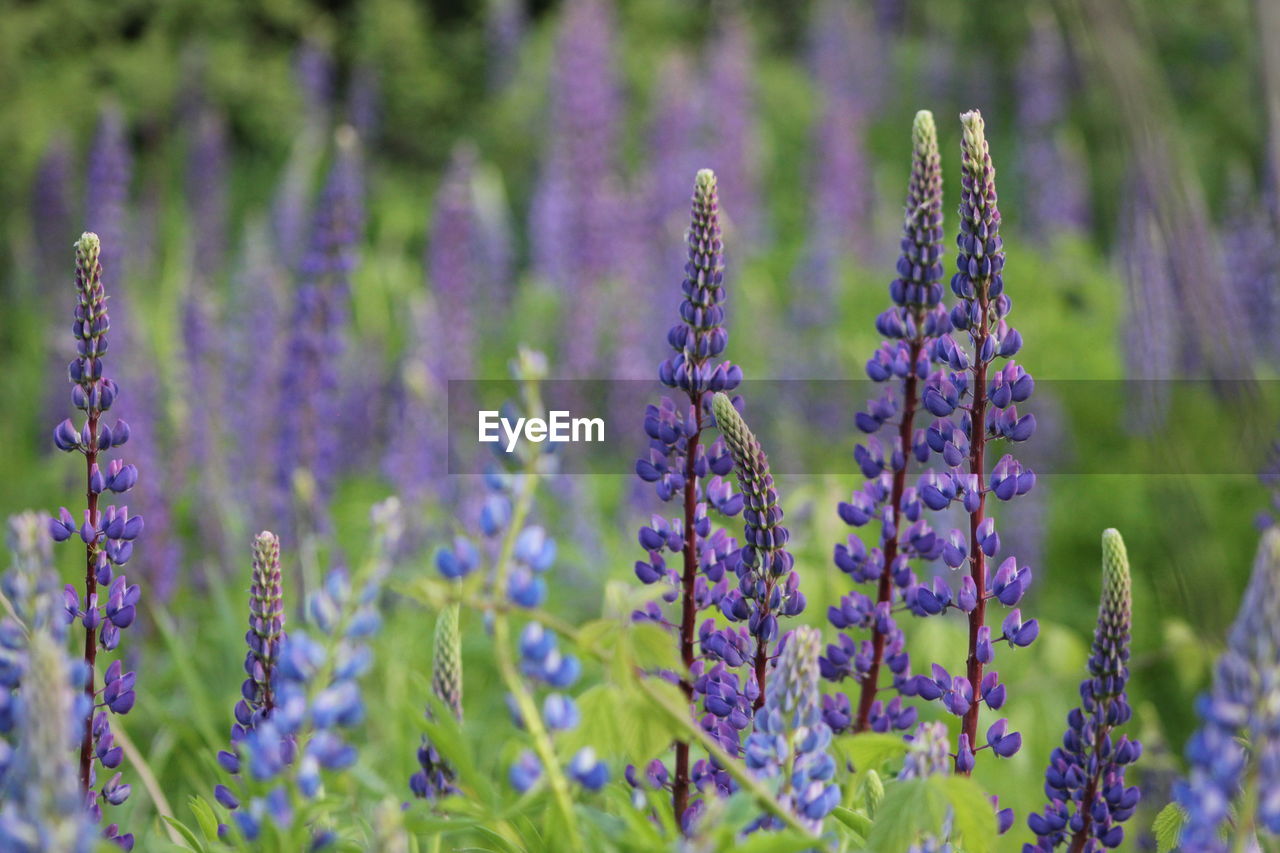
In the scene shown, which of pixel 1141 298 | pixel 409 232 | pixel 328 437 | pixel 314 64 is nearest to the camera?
pixel 1141 298

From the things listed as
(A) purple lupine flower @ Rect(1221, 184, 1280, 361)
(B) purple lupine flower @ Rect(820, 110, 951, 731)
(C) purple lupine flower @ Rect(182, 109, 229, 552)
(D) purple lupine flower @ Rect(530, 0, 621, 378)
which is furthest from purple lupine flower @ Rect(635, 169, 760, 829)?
(D) purple lupine flower @ Rect(530, 0, 621, 378)

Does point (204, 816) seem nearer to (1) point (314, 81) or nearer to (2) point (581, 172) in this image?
(2) point (581, 172)

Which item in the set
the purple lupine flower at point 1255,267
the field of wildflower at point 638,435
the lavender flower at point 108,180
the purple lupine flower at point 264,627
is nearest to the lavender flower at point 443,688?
the field of wildflower at point 638,435

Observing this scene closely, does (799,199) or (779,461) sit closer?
(779,461)

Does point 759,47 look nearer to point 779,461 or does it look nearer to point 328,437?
point 779,461

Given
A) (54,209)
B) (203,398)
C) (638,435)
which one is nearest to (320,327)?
(203,398)

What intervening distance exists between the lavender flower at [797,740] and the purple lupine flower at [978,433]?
29cm

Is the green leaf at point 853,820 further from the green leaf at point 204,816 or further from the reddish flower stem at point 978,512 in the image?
the green leaf at point 204,816

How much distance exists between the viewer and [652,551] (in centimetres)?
180

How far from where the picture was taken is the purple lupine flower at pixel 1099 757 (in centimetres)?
160

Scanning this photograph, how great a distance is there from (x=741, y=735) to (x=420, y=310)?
171 inches

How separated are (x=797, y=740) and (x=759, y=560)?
1.23 ft

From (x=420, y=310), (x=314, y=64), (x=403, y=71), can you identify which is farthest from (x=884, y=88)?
(x=420, y=310)

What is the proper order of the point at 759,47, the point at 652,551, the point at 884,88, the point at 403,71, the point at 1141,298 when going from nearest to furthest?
the point at 1141,298 < the point at 652,551 < the point at 403,71 < the point at 884,88 < the point at 759,47
